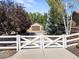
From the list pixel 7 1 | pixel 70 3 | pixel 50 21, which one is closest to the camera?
pixel 7 1

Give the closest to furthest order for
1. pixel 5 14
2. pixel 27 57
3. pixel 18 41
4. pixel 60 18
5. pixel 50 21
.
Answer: pixel 27 57
pixel 18 41
pixel 5 14
pixel 60 18
pixel 50 21

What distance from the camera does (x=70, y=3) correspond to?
39562 mm

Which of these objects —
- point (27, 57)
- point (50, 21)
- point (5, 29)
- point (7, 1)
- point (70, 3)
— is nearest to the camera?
point (27, 57)

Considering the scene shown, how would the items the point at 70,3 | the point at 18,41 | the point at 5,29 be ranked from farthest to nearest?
the point at 70,3
the point at 5,29
the point at 18,41

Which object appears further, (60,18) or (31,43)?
(60,18)

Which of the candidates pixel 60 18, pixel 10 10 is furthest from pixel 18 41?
pixel 60 18

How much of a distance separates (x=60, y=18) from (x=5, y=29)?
19781mm

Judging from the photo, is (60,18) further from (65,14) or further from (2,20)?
(2,20)

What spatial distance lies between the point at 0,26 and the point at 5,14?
4.94ft

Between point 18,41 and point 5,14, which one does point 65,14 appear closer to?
point 5,14

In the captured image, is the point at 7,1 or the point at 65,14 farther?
the point at 65,14

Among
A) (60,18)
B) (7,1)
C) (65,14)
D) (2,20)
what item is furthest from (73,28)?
(2,20)

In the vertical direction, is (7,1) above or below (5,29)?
above

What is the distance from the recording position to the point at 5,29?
26594 mm
